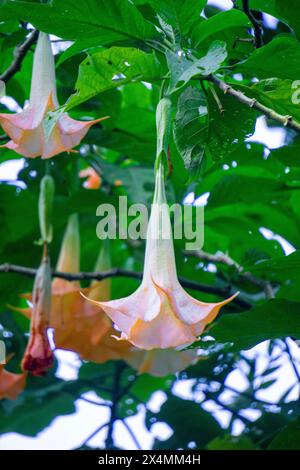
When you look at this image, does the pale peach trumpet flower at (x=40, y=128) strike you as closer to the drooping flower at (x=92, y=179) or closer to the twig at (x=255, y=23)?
the twig at (x=255, y=23)

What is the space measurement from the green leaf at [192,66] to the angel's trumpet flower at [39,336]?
0.66 meters

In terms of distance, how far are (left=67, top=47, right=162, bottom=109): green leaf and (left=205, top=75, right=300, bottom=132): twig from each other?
0.27ft

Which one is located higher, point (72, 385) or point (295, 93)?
point (295, 93)

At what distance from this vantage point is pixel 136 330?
0.85 meters

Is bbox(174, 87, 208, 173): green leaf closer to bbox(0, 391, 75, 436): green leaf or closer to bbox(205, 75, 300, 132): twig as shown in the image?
bbox(205, 75, 300, 132): twig

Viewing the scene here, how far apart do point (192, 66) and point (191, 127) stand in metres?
0.19

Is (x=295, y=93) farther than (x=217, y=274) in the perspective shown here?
No

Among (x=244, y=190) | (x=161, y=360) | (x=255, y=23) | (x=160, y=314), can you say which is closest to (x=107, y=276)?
(x=161, y=360)

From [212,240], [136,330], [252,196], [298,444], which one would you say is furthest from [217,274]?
[136,330]

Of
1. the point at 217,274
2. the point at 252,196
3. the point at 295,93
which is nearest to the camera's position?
the point at 295,93

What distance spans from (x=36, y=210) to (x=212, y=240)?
48 centimetres

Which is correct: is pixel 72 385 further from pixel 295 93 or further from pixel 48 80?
pixel 295 93

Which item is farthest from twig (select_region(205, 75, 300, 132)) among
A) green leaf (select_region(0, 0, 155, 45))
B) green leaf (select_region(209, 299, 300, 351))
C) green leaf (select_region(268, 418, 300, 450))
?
green leaf (select_region(268, 418, 300, 450))

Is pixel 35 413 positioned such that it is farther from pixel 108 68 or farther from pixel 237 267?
pixel 108 68
